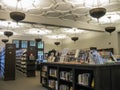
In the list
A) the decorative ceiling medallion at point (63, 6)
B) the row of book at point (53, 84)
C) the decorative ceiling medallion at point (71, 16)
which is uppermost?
the decorative ceiling medallion at point (63, 6)

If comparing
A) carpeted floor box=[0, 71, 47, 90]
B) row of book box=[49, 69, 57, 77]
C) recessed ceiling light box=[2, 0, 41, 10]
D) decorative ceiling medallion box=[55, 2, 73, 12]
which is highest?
decorative ceiling medallion box=[55, 2, 73, 12]

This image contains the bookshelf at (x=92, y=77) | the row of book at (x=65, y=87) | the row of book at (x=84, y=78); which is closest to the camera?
the bookshelf at (x=92, y=77)

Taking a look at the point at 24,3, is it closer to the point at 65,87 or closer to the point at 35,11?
the point at 35,11

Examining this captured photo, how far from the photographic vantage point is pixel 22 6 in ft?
21.5

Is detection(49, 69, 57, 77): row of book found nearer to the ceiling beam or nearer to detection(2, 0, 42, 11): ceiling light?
detection(2, 0, 42, 11): ceiling light

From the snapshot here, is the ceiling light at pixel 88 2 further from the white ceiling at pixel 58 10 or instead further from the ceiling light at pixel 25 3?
the ceiling light at pixel 25 3

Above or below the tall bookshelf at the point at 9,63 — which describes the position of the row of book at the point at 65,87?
below

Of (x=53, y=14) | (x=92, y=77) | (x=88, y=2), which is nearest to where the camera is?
(x=92, y=77)

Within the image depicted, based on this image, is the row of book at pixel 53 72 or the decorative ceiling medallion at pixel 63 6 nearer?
the row of book at pixel 53 72

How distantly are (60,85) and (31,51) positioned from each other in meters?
5.68

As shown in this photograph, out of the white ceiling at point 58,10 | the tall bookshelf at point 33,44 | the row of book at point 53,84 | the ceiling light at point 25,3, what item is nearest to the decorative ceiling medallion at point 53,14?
the white ceiling at point 58,10

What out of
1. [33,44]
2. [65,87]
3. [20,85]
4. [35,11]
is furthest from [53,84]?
[33,44]

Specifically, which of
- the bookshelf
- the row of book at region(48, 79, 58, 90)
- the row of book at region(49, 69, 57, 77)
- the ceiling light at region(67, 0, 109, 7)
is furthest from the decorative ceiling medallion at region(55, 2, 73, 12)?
the row of book at region(48, 79, 58, 90)

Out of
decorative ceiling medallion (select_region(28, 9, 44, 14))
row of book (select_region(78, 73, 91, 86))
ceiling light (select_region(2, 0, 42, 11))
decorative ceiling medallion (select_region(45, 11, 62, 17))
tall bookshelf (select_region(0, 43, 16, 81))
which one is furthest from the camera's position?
tall bookshelf (select_region(0, 43, 16, 81))
